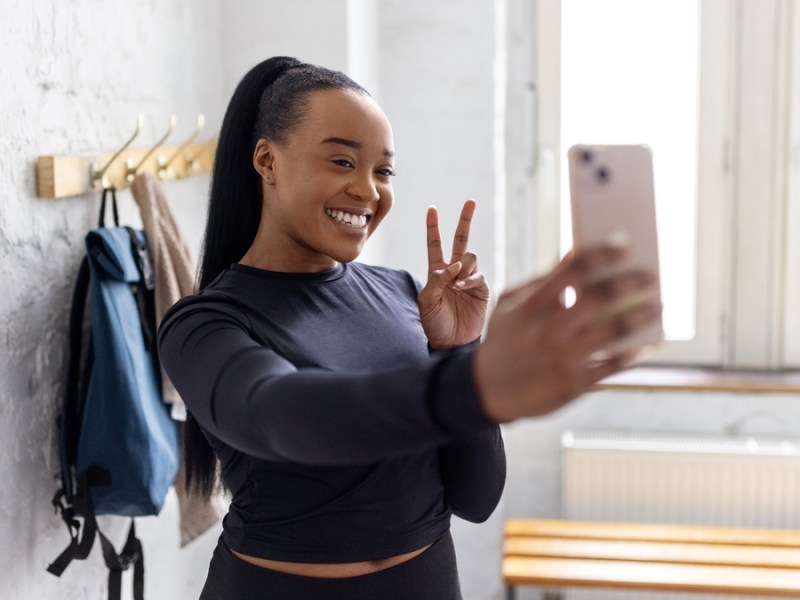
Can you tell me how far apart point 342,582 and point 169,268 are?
0.72m

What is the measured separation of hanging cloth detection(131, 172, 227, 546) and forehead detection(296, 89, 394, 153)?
0.56 meters

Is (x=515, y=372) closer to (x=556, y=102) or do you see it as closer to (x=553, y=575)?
(x=553, y=575)

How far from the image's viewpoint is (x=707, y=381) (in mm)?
2504

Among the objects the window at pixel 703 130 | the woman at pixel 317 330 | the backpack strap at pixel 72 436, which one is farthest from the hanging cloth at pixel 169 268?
the window at pixel 703 130

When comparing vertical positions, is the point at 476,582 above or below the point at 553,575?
below

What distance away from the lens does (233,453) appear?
3.64 ft

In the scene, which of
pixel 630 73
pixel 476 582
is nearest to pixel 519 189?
pixel 630 73

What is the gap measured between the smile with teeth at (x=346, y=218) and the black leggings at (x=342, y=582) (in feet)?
1.25

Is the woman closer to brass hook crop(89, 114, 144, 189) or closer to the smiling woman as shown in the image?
the smiling woman

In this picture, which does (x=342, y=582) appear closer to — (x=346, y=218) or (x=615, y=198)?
(x=346, y=218)

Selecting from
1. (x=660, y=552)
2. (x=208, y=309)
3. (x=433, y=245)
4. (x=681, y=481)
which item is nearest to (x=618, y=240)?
(x=208, y=309)

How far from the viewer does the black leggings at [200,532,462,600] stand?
1.10 metres

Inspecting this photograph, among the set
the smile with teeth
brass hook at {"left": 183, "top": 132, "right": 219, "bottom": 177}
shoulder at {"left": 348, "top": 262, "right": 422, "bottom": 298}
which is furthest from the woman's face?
brass hook at {"left": 183, "top": 132, "right": 219, "bottom": 177}

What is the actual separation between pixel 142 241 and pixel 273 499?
25.5 inches
